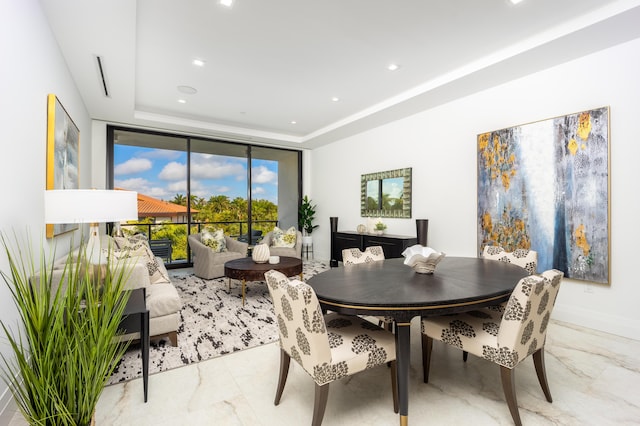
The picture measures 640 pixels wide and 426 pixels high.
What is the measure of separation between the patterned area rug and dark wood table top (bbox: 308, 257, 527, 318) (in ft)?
4.13

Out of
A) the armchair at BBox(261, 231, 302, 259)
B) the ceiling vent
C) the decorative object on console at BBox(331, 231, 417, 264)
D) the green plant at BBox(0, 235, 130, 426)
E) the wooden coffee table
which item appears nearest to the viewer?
the green plant at BBox(0, 235, 130, 426)

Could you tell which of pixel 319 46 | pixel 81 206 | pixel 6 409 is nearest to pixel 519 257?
pixel 319 46

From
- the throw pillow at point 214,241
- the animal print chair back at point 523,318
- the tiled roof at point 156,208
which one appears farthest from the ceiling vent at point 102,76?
the animal print chair back at point 523,318

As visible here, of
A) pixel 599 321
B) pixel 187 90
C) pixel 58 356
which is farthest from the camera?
pixel 187 90

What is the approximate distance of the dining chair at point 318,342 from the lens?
1.57 meters

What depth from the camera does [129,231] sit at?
19.7ft

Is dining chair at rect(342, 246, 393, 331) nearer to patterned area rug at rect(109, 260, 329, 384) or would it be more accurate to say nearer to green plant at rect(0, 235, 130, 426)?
patterned area rug at rect(109, 260, 329, 384)

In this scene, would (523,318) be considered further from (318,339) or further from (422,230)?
(422,230)

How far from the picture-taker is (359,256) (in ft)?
9.75

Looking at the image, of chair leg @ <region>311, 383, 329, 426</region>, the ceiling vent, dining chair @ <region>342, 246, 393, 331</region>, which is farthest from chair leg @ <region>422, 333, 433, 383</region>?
the ceiling vent

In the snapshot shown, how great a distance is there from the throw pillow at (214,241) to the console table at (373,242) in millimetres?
2150

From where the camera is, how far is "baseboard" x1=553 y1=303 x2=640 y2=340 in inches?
114

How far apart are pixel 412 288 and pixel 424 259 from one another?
0.45m

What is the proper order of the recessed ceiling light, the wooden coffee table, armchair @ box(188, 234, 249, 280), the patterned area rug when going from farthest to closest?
armchair @ box(188, 234, 249, 280), the recessed ceiling light, the wooden coffee table, the patterned area rug
